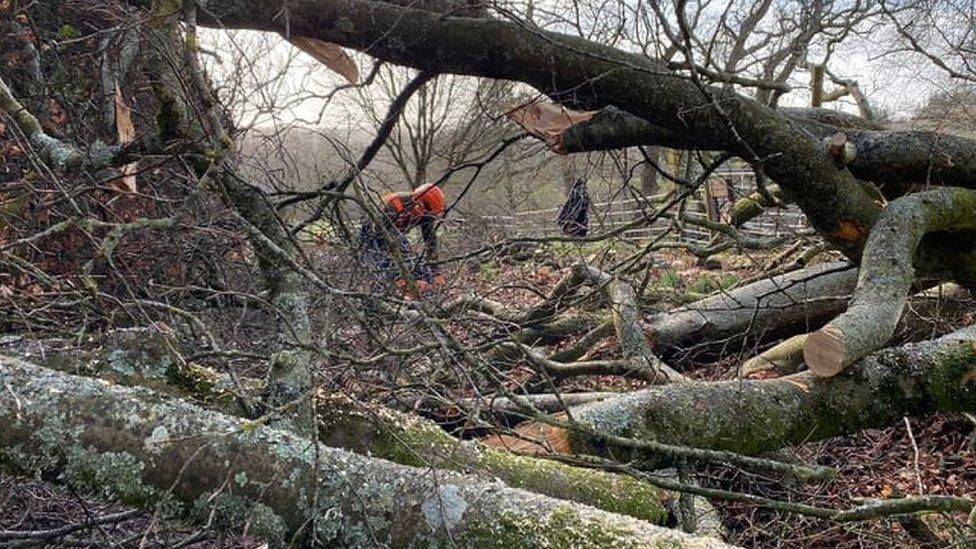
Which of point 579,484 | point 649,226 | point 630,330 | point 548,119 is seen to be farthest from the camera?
point 649,226

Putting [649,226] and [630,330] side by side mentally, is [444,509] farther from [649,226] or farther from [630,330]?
[649,226]

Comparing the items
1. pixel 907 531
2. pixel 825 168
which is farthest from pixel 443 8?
pixel 907 531

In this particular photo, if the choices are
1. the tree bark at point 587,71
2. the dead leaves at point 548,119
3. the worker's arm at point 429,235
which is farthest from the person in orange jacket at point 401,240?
the tree bark at point 587,71

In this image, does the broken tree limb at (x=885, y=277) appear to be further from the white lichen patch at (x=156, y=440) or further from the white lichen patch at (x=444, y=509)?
the white lichen patch at (x=156, y=440)

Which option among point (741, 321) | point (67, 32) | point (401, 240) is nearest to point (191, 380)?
point (401, 240)

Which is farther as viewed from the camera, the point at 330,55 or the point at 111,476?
the point at 330,55

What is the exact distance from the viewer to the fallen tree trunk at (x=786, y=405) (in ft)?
8.96

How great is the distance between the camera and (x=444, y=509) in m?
1.60

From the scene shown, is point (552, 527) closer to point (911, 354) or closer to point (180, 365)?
point (180, 365)

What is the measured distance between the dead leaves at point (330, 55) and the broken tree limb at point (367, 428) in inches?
74.1

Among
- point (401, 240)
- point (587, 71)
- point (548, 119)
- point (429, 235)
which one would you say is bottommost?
point (429, 235)

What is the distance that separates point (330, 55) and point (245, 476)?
9.17ft

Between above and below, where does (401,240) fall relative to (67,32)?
below

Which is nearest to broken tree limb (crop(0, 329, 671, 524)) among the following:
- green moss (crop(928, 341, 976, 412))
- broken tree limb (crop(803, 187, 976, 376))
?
broken tree limb (crop(803, 187, 976, 376))
